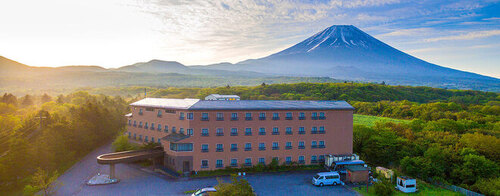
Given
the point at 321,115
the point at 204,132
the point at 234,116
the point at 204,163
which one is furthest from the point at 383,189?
the point at 204,132

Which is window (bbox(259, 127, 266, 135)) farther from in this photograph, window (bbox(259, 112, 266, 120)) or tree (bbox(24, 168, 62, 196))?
tree (bbox(24, 168, 62, 196))

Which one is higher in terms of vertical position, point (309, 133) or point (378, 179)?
point (309, 133)

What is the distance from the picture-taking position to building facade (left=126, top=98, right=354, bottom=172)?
86.2ft

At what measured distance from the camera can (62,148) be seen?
28844mm

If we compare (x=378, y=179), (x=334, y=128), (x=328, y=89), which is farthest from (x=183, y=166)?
(x=328, y=89)

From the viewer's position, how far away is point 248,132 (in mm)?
27406

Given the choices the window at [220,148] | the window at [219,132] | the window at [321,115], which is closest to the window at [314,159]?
the window at [321,115]

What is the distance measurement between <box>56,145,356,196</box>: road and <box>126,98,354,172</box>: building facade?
222 cm

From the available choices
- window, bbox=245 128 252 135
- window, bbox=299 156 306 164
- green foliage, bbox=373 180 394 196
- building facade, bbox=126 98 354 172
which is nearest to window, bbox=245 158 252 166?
building facade, bbox=126 98 354 172

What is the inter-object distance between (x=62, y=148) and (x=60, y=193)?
28.5ft

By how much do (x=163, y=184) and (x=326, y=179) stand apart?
1250 centimetres

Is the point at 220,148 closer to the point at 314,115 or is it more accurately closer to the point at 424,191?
the point at 314,115

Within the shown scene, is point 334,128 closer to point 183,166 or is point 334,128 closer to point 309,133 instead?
point 309,133

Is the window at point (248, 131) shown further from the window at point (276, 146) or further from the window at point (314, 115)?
the window at point (314, 115)
